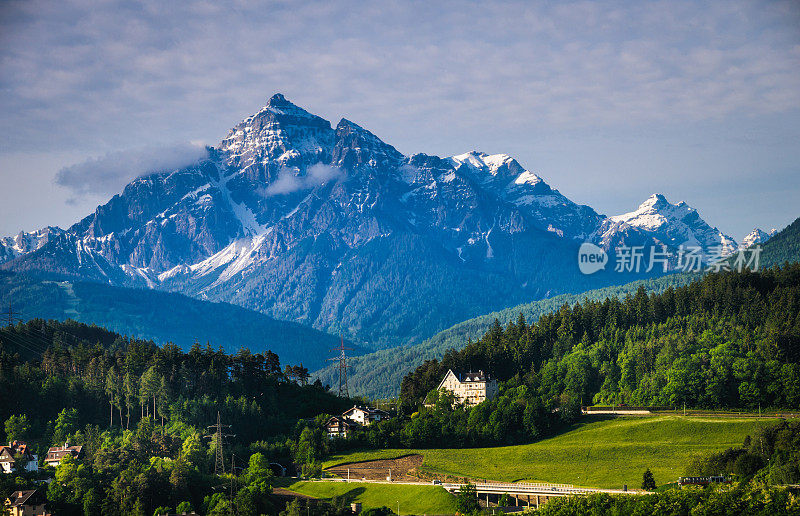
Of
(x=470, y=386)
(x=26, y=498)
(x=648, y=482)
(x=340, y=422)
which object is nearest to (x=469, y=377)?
(x=470, y=386)

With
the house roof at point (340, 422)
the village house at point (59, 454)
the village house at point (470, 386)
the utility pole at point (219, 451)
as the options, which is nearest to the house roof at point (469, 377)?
the village house at point (470, 386)

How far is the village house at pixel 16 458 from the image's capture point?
136m

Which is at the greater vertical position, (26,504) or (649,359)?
(649,359)

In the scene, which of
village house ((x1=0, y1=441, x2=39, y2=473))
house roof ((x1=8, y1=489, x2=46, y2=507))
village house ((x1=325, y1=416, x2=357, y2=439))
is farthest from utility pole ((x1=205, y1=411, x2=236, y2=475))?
village house ((x1=0, y1=441, x2=39, y2=473))

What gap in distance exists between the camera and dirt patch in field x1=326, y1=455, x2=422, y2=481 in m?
142

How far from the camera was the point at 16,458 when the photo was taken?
137750mm

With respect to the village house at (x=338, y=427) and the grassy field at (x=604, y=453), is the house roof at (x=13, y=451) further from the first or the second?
the village house at (x=338, y=427)

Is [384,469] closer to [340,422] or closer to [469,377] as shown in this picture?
[340,422]

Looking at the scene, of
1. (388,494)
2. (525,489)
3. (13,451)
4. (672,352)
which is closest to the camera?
(525,489)

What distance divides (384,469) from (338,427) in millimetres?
20555

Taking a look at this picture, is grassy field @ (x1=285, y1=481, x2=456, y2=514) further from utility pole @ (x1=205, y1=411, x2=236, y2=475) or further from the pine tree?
the pine tree

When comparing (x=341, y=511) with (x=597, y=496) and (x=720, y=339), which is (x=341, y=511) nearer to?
(x=597, y=496)

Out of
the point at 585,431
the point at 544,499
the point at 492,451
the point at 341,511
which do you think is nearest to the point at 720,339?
the point at 585,431

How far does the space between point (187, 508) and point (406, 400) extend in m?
65.0
